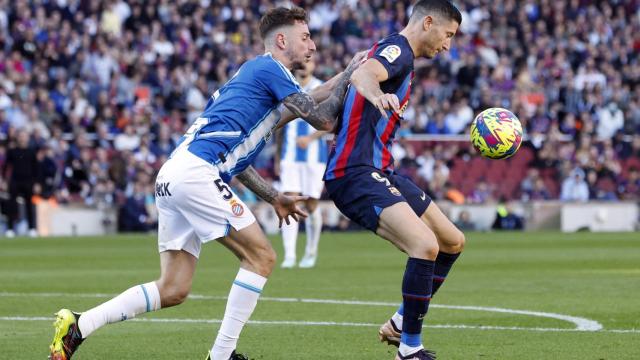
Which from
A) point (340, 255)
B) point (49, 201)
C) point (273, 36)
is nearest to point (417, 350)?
point (273, 36)

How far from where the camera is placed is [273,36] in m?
8.28

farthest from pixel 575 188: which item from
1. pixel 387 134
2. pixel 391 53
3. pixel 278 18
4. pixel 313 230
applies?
pixel 278 18

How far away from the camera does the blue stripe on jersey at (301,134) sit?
17797 mm

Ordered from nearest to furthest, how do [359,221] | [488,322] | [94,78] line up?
[359,221] → [488,322] → [94,78]

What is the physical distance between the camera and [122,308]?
8.02m

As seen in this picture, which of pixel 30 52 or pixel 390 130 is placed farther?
pixel 30 52

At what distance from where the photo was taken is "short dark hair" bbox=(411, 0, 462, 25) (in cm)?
869

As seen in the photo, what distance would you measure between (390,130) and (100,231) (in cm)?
2105

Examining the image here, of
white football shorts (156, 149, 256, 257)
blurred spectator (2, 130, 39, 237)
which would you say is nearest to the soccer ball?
white football shorts (156, 149, 256, 257)

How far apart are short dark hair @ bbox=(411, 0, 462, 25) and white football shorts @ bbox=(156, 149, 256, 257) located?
1.91 meters

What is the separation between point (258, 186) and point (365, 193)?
0.72 m

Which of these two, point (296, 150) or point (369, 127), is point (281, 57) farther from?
point (296, 150)

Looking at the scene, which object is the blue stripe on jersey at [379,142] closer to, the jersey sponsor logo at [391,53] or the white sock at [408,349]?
the jersey sponsor logo at [391,53]

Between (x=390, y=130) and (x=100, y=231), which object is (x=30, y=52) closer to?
(x=100, y=231)
